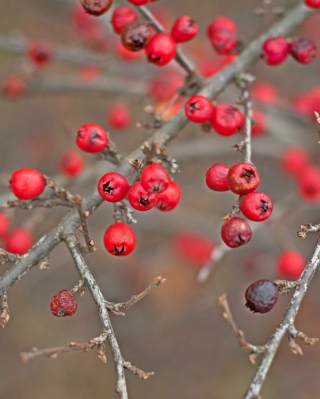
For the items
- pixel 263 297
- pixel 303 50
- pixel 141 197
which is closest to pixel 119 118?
pixel 303 50

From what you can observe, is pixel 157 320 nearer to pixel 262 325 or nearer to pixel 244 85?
pixel 262 325

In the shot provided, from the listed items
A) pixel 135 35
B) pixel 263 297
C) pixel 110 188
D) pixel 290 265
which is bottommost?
pixel 263 297

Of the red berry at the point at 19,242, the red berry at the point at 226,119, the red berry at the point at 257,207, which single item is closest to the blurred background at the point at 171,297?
the red berry at the point at 19,242

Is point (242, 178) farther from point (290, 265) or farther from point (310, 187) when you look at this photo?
point (310, 187)

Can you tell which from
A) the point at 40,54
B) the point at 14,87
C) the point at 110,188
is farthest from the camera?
the point at 14,87

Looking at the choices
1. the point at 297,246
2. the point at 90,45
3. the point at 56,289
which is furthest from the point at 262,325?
the point at 90,45
